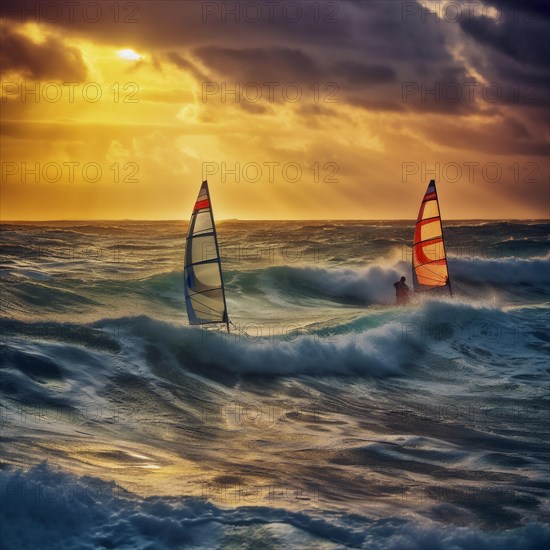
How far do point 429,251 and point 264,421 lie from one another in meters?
16.9

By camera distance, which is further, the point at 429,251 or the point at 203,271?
the point at 429,251

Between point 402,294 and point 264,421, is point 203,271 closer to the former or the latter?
point 264,421

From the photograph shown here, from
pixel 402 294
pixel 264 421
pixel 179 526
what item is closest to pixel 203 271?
pixel 264 421

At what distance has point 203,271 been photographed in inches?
806

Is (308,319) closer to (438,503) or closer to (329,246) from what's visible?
(438,503)

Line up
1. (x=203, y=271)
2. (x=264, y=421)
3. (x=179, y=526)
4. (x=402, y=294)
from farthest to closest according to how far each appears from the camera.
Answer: (x=402, y=294) → (x=203, y=271) → (x=264, y=421) → (x=179, y=526)

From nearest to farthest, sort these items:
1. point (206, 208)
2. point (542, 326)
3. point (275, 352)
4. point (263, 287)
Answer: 1. point (275, 352)
2. point (206, 208)
3. point (542, 326)
4. point (263, 287)

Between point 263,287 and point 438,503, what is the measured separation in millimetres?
22580

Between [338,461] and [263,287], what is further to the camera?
[263,287]

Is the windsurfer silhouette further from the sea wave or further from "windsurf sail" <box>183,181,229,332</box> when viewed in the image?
the sea wave

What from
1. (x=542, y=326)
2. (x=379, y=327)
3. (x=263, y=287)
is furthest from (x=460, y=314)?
(x=263, y=287)

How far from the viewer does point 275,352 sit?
61.3ft

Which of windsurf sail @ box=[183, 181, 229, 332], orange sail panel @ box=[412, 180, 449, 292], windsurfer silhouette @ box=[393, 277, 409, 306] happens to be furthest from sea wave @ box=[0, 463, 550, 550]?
orange sail panel @ box=[412, 180, 449, 292]

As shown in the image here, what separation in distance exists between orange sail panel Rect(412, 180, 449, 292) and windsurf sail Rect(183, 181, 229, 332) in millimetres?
10532
